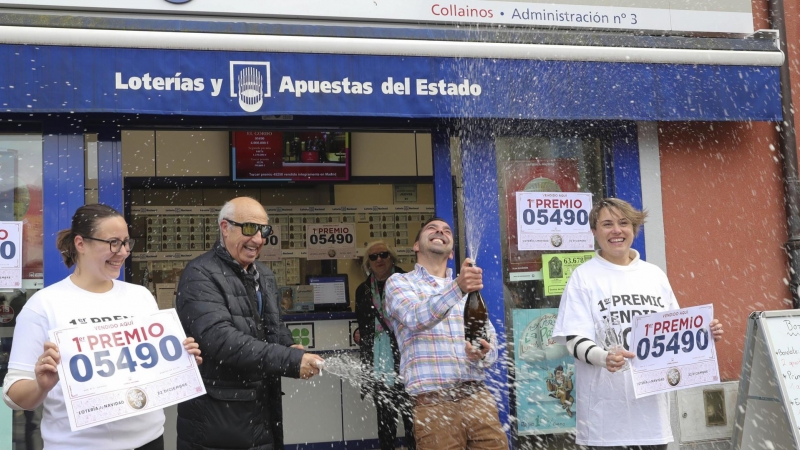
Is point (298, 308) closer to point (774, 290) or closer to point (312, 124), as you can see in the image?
point (312, 124)

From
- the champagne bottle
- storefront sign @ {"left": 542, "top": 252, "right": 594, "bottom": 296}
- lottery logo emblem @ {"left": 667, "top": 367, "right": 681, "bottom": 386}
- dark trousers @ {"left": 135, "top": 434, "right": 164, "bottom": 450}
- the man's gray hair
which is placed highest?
the man's gray hair

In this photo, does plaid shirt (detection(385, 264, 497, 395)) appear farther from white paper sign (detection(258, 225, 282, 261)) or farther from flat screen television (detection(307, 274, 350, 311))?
white paper sign (detection(258, 225, 282, 261))

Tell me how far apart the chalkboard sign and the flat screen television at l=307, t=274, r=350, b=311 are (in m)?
4.32

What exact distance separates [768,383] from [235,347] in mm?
3451

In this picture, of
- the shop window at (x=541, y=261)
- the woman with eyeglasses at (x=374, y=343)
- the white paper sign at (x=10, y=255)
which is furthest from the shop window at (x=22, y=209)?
the shop window at (x=541, y=261)

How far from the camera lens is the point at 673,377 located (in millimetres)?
4207

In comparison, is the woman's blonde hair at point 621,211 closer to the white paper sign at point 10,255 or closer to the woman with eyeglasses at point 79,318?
the woman with eyeglasses at point 79,318

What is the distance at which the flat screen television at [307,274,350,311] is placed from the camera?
870cm

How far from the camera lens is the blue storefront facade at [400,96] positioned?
5.17m

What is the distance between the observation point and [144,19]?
5.35m

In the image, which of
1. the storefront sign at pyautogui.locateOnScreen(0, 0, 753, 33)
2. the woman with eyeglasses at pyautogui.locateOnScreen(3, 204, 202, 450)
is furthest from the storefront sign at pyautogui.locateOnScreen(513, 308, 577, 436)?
the woman with eyeglasses at pyautogui.locateOnScreen(3, 204, 202, 450)

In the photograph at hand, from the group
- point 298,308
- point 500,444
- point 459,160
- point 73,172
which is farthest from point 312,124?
point 298,308

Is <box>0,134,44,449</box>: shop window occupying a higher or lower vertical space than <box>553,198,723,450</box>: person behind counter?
higher

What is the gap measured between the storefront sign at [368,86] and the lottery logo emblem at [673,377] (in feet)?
7.88
